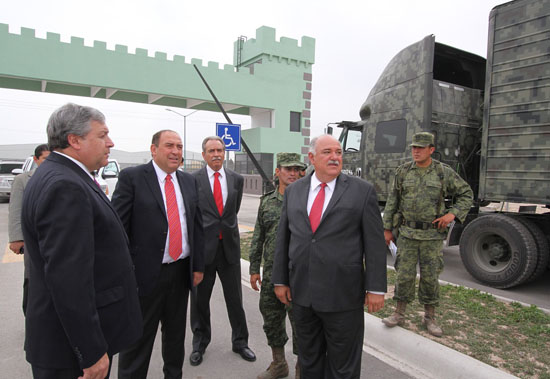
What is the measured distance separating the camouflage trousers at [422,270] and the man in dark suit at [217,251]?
5.46 ft

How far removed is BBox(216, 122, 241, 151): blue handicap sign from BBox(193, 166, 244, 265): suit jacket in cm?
510

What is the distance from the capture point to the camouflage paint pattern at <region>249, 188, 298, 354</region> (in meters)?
2.93

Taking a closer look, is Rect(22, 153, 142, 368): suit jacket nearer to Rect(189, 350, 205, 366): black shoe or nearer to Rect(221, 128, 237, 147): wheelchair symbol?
Rect(189, 350, 205, 366): black shoe

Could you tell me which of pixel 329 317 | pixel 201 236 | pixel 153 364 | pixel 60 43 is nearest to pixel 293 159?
pixel 201 236

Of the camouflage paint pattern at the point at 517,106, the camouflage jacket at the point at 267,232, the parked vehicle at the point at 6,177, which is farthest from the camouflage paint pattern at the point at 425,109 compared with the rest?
the parked vehicle at the point at 6,177

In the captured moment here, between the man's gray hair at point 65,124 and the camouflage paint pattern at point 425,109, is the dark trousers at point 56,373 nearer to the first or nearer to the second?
the man's gray hair at point 65,124

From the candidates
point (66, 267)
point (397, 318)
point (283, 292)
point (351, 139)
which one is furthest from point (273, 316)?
point (351, 139)

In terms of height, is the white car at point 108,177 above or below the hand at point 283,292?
above

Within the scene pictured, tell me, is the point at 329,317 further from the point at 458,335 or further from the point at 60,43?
the point at 60,43

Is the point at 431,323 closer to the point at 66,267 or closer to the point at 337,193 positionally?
the point at 337,193

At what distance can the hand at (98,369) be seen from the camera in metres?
1.51

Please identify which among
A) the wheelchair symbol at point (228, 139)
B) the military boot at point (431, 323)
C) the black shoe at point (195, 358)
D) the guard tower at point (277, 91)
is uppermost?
the guard tower at point (277, 91)

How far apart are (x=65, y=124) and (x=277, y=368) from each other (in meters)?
2.34

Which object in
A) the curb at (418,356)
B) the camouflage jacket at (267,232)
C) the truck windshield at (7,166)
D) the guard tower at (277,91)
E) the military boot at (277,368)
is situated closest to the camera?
the curb at (418,356)
